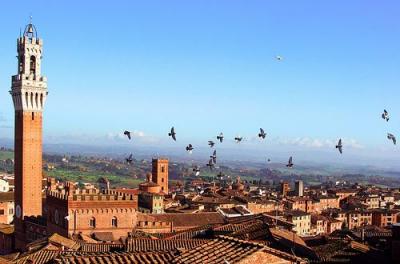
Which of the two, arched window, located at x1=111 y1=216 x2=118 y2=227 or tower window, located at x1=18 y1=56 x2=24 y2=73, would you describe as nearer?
arched window, located at x1=111 y1=216 x2=118 y2=227

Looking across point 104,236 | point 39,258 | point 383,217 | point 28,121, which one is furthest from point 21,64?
point 383,217

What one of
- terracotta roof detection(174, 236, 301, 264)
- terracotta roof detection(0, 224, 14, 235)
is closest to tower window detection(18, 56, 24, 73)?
terracotta roof detection(0, 224, 14, 235)

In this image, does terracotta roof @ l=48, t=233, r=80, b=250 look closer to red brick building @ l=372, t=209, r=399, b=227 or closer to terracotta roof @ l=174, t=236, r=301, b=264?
terracotta roof @ l=174, t=236, r=301, b=264

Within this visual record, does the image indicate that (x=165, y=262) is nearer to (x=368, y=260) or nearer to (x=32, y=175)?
(x=368, y=260)

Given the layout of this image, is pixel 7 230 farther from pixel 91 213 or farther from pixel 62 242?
pixel 62 242

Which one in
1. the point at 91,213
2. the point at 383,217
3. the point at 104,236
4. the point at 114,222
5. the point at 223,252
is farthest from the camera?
the point at 383,217

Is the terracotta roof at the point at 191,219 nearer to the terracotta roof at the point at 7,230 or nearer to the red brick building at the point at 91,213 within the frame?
the red brick building at the point at 91,213

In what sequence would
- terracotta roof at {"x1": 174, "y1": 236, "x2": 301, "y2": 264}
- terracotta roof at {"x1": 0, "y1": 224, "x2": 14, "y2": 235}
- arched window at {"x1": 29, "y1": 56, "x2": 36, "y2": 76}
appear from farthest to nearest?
arched window at {"x1": 29, "y1": 56, "x2": 36, "y2": 76} → terracotta roof at {"x1": 0, "y1": 224, "x2": 14, "y2": 235} → terracotta roof at {"x1": 174, "y1": 236, "x2": 301, "y2": 264}

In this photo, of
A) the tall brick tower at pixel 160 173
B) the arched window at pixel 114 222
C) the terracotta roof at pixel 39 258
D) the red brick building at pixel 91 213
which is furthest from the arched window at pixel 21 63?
the tall brick tower at pixel 160 173
